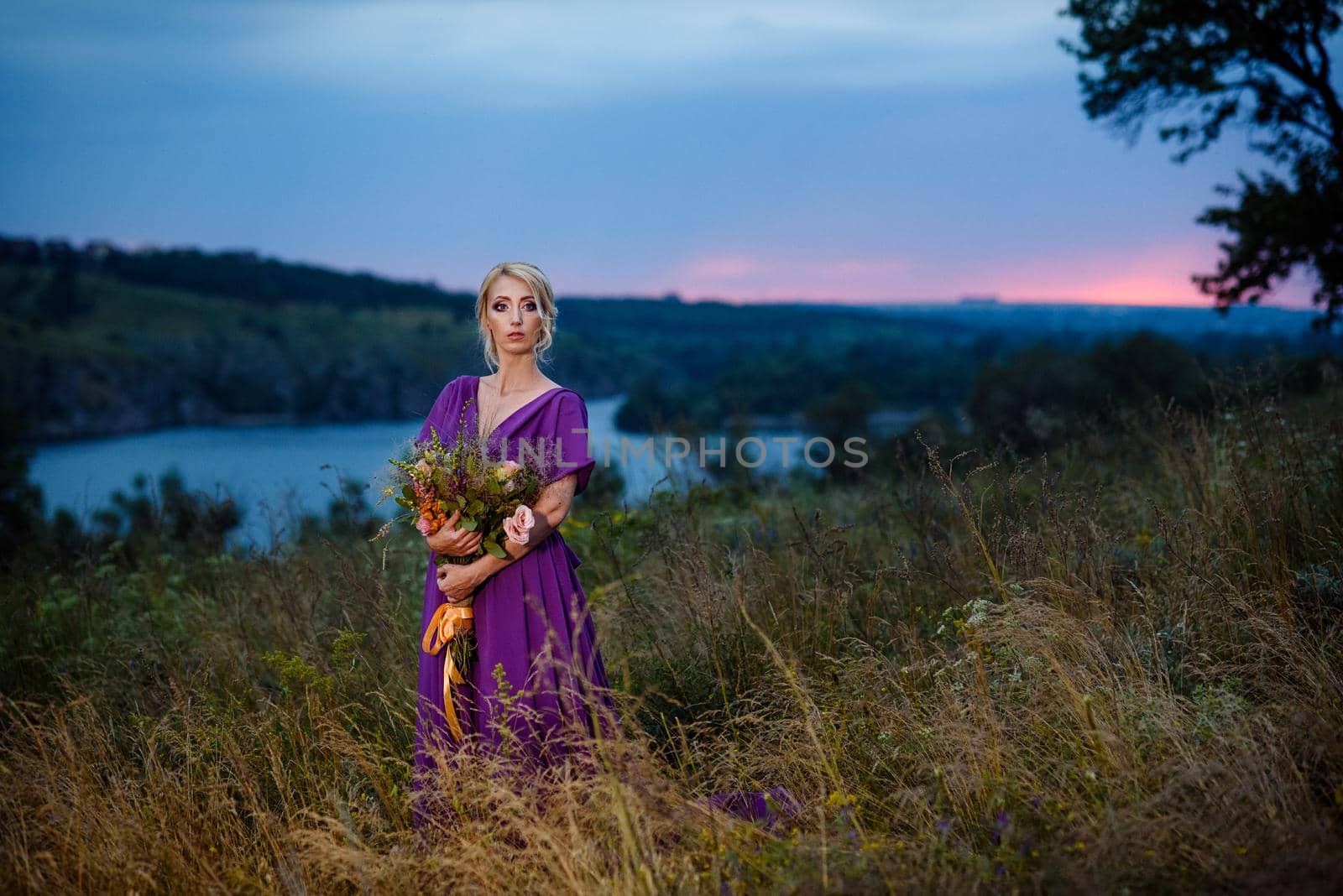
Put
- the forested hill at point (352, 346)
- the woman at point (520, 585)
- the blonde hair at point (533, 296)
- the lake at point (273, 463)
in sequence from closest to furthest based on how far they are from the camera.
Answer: the woman at point (520, 585) < the blonde hair at point (533, 296) < the lake at point (273, 463) < the forested hill at point (352, 346)

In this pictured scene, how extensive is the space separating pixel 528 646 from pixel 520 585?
8.7 inches

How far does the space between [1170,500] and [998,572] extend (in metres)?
1.74

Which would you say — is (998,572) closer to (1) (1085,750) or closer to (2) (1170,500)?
(1) (1085,750)

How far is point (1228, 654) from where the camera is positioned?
138 inches

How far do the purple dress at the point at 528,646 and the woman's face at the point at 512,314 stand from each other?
9.0 inches

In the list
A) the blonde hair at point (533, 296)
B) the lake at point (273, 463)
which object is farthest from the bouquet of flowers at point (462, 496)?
the blonde hair at point (533, 296)

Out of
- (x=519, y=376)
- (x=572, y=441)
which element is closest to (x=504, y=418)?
(x=519, y=376)

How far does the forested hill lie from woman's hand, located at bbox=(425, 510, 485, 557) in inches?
447

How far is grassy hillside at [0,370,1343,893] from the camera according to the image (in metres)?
2.52

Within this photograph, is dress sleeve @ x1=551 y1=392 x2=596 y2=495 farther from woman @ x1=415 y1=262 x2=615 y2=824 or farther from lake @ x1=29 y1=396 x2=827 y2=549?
A: lake @ x1=29 y1=396 x2=827 y2=549

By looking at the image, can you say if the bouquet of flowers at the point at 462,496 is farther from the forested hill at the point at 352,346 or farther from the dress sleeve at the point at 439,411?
the forested hill at the point at 352,346

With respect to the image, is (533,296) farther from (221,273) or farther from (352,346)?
(221,273)

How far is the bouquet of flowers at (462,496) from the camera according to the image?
9.67 ft

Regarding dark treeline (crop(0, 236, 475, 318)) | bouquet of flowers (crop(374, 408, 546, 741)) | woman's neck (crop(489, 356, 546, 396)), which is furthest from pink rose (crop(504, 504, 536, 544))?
dark treeline (crop(0, 236, 475, 318))
